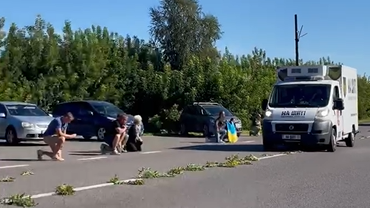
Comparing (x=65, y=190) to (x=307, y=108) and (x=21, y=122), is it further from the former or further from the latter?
(x=21, y=122)

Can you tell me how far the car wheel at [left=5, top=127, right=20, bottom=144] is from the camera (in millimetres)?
23969

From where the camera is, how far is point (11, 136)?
79.3 ft

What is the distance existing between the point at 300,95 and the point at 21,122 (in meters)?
9.48

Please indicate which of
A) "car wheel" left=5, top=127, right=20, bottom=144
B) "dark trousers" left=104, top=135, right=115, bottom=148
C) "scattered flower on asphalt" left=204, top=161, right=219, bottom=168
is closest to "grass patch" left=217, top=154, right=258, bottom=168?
"scattered flower on asphalt" left=204, top=161, right=219, bottom=168

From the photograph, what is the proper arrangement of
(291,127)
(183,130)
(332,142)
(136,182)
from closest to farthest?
(136,182) → (291,127) → (332,142) → (183,130)

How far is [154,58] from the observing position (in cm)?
5412

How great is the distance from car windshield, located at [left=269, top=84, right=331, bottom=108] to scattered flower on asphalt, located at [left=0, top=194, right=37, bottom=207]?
42.4 feet

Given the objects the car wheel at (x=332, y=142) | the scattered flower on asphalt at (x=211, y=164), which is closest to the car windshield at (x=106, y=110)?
the car wheel at (x=332, y=142)

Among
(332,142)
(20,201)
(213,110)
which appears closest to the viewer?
(20,201)

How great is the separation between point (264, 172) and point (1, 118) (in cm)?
1207

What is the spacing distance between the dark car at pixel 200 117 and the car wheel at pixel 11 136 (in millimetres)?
11053

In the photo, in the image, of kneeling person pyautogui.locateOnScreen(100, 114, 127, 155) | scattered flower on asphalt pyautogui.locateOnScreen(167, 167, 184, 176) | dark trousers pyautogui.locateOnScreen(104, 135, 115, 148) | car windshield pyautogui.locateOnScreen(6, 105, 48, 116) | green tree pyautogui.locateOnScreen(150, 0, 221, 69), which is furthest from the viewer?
green tree pyautogui.locateOnScreen(150, 0, 221, 69)

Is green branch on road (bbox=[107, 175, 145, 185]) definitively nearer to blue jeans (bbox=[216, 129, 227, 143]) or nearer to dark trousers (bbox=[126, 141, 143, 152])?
dark trousers (bbox=[126, 141, 143, 152])

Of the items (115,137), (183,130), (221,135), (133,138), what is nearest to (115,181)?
(115,137)
